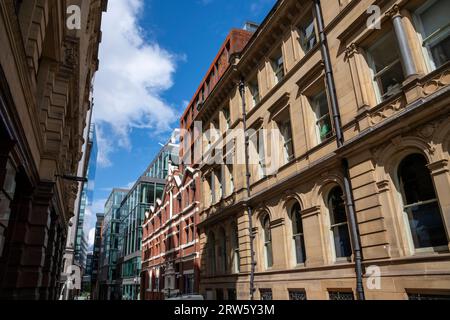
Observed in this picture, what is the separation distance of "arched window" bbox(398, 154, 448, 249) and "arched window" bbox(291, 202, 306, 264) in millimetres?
5013

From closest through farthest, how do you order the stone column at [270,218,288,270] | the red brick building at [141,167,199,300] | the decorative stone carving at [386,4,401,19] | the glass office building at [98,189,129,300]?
the decorative stone carving at [386,4,401,19]
the stone column at [270,218,288,270]
the red brick building at [141,167,199,300]
the glass office building at [98,189,129,300]

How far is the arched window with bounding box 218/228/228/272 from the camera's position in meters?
20.6

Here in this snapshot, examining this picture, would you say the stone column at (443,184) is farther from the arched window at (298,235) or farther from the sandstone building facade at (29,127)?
the sandstone building facade at (29,127)

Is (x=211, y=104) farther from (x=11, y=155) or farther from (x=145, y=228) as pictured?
(x=145, y=228)

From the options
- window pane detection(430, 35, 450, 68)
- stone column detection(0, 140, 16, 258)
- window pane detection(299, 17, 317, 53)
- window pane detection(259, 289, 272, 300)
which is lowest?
window pane detection(259, 289, 272, 300)

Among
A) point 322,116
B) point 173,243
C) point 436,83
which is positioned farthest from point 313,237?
point 173,243

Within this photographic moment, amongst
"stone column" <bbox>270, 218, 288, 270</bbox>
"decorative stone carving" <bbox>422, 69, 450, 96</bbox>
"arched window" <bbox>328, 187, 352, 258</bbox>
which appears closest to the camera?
"decorative stone carving" <bbox>422, 69, 450, 96</bbox>

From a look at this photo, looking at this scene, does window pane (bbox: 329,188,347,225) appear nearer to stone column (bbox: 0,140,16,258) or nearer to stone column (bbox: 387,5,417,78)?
stone column (bbox: 387,5,417,78)

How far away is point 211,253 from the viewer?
74.3 feet

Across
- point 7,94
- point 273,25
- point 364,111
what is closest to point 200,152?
point 273,25

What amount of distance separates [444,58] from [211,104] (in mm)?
17825

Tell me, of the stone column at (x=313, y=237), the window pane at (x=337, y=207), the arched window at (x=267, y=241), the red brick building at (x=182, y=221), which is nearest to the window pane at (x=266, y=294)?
the arched window at (x=267, y=241)

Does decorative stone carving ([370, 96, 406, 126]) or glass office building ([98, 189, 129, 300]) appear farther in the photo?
glass office building ([98, 189, 129, 300])

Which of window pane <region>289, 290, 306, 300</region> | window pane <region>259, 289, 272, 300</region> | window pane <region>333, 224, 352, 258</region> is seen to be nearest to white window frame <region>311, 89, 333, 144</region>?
window pane <region>333, 224, 352, 258</region>
